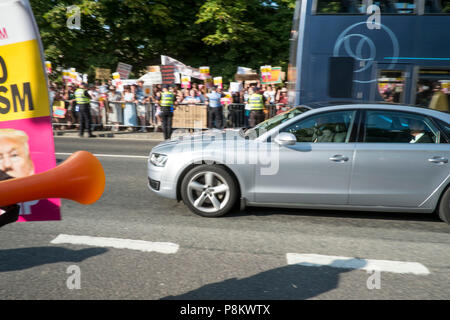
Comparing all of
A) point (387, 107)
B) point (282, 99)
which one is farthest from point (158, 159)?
point (282, 99)

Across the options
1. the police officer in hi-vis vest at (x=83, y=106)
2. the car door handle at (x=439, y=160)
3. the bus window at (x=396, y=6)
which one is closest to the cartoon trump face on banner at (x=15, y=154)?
the car door handle at (x=439, y=160)

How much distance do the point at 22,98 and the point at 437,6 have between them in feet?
28.1

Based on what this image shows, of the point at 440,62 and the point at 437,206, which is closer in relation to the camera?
the point at 437,206

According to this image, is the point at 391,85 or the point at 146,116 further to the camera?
the point at 146,116

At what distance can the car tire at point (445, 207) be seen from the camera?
4695mm

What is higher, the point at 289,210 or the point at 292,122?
the point at 292,122

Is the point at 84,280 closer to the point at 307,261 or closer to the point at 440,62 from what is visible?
the point at 307,261

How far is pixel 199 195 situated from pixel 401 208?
2516 mm

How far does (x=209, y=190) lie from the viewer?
16.1 ft

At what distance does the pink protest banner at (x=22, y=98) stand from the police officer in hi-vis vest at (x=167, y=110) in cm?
1131

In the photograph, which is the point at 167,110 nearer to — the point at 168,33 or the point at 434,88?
the point at 168,33

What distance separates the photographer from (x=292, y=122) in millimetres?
4980

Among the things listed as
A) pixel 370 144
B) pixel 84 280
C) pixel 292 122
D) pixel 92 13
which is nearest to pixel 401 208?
pixel 370 144
